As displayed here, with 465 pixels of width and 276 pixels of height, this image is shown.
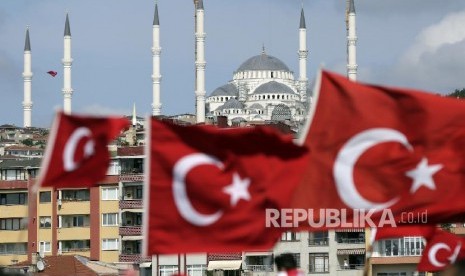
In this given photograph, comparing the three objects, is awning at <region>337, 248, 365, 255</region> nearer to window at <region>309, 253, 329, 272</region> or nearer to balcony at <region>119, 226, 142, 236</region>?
window at <region>309, 253, 329, 272</region>

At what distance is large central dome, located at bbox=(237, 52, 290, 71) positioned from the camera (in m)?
190

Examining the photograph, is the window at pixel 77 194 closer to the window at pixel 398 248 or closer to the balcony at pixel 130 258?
the balcony at pixel 130 258

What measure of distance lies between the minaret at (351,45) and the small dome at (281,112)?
2033 centimetres

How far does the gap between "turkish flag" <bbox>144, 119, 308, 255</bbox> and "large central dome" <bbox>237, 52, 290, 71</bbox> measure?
587ft

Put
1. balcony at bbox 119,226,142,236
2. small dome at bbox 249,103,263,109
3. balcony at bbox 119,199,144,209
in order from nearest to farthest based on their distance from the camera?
balcony at bbox 119,226,142,236 → balcony at bbox 119,199,144,209 → small dome at bbox 249,103,263,109

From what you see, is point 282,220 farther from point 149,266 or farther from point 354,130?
point 149,266

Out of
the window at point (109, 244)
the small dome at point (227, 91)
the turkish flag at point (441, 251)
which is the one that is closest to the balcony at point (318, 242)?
the window at point (109, 244)

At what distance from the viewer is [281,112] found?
16338 cm

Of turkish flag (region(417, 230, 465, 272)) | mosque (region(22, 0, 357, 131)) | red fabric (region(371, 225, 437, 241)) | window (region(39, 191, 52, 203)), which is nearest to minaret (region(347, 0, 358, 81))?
mosque (region(22, 0, 357, 131))

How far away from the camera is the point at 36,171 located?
61062mm

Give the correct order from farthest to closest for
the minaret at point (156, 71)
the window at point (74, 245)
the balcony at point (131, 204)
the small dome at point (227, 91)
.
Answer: the small dome at point (227, 91), the minaret at point (156, 71), the window at point (74, 245), the balcony at point (131, 204)

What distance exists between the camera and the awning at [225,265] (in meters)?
53.4

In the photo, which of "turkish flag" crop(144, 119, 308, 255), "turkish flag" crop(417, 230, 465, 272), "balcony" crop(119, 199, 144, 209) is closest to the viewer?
"turkish flag" crop(144, 119, 308, 255)

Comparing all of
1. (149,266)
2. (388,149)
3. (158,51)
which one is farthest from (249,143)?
(158,51)
